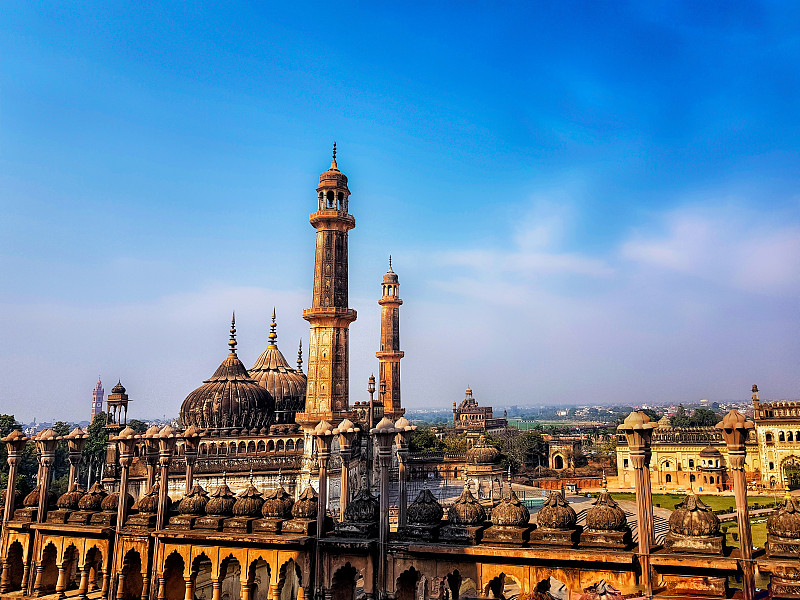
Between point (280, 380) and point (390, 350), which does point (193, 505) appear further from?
point (390, 350)

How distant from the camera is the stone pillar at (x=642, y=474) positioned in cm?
852

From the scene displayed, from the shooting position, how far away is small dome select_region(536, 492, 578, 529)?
944 centimetres

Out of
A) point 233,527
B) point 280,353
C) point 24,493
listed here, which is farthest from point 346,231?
point 233,527

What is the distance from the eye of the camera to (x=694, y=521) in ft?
28.1

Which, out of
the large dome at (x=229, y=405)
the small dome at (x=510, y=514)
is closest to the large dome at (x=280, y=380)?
the large dome at (x=229, y=405)

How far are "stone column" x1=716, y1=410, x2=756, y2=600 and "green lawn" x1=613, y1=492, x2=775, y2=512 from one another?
2781cm

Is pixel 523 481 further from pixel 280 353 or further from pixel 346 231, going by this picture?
pixel 346 231

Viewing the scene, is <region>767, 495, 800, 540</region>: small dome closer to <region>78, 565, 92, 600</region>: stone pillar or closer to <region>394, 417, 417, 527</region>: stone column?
<region>394, 417, 417, 527</region>: stone column

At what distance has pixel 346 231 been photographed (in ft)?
110

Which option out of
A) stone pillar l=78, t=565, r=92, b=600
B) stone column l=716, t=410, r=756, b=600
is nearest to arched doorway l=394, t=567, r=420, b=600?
stone column l=716, t=410, r=756, b=600

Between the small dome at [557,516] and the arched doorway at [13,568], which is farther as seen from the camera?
the arched doorway at [13,568]

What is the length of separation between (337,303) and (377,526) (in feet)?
72.1

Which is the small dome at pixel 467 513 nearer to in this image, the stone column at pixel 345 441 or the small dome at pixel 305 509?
the stone column at pixel 345 441

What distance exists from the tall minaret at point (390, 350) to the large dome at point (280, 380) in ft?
26.8
